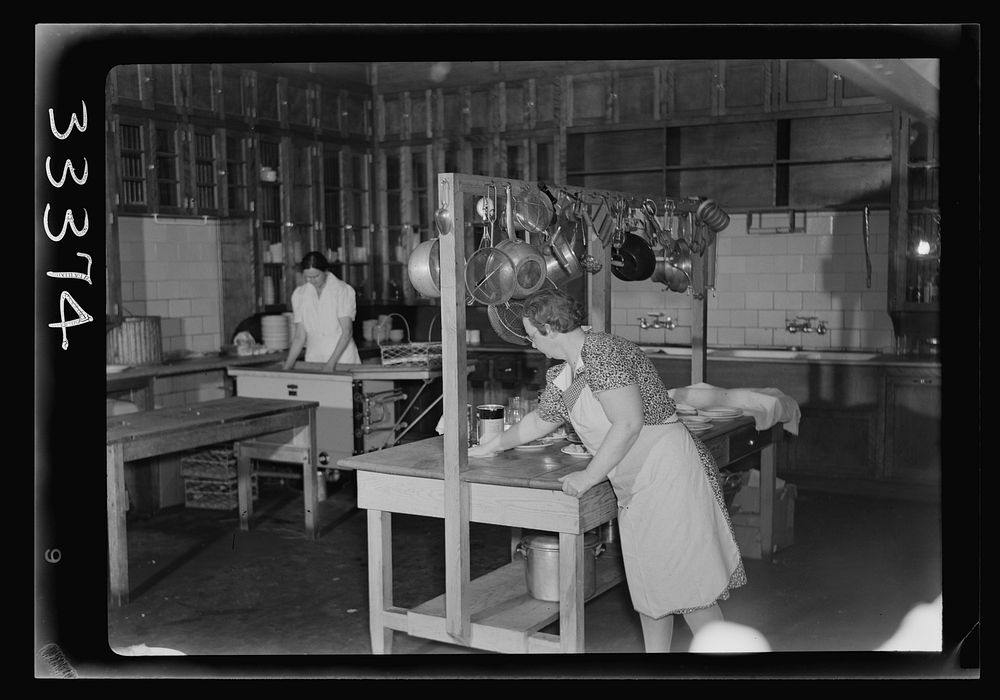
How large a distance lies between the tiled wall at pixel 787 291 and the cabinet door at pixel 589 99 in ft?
4.31

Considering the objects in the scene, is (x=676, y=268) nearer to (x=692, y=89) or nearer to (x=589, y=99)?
(x=692, y=89)

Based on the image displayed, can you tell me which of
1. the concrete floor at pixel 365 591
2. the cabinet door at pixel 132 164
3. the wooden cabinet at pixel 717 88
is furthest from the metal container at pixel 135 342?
the wooden cabinet at pixel 717 88

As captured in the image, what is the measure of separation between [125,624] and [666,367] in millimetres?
4352

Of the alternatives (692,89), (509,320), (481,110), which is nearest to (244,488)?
(509,320)

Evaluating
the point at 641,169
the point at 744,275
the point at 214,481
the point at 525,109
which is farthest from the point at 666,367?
the point at 214,481

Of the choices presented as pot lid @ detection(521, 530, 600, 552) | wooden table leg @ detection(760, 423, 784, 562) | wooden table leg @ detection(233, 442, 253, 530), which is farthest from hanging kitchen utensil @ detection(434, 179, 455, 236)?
wooden table leg @ detection(233, 442, 253, 530)

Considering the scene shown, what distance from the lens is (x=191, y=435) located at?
18.6 ft

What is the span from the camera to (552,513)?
13.2 feet

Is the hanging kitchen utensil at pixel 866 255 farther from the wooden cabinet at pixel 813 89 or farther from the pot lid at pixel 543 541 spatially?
the pot lid at pixel 543 541

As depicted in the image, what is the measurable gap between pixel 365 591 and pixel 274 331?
142 inches

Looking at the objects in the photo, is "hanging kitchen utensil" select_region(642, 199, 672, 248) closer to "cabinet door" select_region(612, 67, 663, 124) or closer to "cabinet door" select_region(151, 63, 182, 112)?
"cabinet door" select_region(612, 67, 663, 124)

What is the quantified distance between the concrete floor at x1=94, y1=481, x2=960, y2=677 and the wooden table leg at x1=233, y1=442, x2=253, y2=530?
95 mm

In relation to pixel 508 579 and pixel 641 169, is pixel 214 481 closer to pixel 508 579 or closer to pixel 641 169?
pixel 508 579

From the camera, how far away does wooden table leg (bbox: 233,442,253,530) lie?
6.62m
